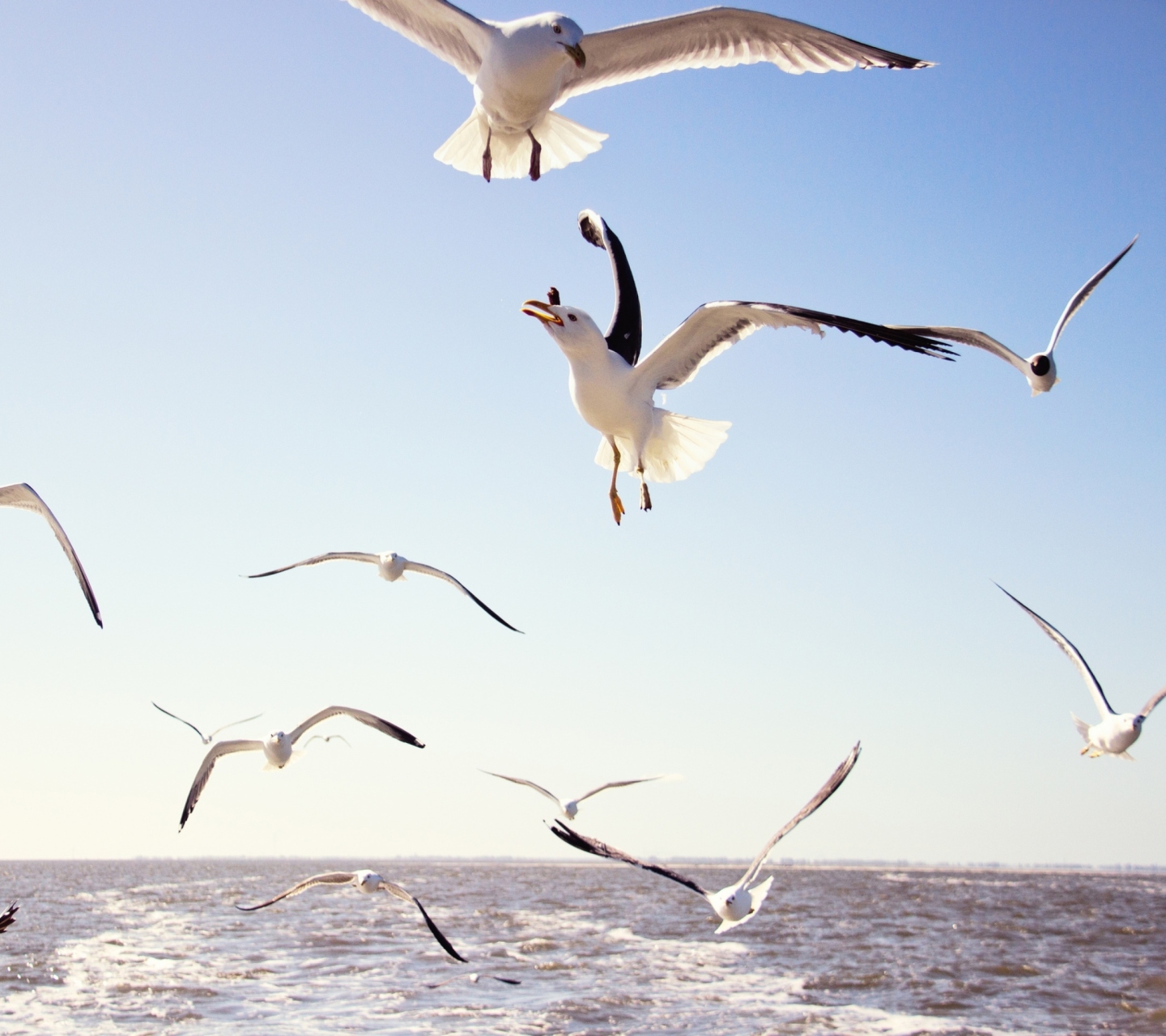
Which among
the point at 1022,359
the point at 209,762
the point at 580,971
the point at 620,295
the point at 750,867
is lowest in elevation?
the point at 580,971

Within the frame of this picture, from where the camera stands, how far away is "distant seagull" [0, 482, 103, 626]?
20.1 ft

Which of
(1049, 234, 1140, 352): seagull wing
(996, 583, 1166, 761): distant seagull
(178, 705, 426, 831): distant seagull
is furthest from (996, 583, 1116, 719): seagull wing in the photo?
(178, 705, 426, 831): distant seagull

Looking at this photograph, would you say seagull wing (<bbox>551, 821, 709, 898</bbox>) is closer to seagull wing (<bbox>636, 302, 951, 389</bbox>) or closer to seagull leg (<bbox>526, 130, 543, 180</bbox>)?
seagull wing (<bbox>636, 302, 951, 389</bbox>)

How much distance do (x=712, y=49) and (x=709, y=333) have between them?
2057mm

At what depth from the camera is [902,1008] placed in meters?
15.4

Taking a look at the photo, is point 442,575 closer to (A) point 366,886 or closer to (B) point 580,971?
(A) point 366,886

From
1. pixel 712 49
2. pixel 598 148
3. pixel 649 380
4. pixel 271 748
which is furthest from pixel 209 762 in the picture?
pixel 712 49

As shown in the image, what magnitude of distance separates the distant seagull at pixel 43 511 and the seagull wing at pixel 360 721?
2.26m

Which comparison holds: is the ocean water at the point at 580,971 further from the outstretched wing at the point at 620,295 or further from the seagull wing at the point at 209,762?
the outstretched wing at the point at 620,295

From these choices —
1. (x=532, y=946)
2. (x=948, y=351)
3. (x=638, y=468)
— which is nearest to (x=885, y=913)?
(x=532, y=946)

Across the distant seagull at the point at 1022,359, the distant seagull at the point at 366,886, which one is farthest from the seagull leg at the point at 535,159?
the distant seagull at the point at 366,886

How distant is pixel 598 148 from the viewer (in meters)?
8.27

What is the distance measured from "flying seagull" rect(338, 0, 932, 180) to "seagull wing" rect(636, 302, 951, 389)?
1.64m

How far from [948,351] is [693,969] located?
16.2m
